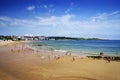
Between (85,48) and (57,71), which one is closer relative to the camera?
(57,71)

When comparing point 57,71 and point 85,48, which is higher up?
point 57,71

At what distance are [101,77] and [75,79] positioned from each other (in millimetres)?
2164

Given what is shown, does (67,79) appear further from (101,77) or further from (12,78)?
(12,78)

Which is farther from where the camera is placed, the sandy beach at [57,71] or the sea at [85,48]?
the sea at [85,48]

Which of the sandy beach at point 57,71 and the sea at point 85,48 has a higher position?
the sandy beach at point 57,71

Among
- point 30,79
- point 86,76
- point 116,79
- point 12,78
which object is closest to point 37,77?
point 30,79

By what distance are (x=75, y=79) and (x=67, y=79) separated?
573mm

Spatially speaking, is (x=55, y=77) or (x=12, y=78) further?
(x=55, y=77)

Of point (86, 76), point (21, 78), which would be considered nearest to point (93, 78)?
point (86, 76)

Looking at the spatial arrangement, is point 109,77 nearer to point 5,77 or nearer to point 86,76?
point 86,76

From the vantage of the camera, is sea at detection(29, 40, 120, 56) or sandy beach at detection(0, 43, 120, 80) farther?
sea at detection(29, 40, 120, 56)

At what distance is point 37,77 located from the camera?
1131 centimetres

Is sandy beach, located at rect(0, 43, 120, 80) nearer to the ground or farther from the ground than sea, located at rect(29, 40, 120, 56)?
farther from the ground

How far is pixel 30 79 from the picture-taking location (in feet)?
35.2
